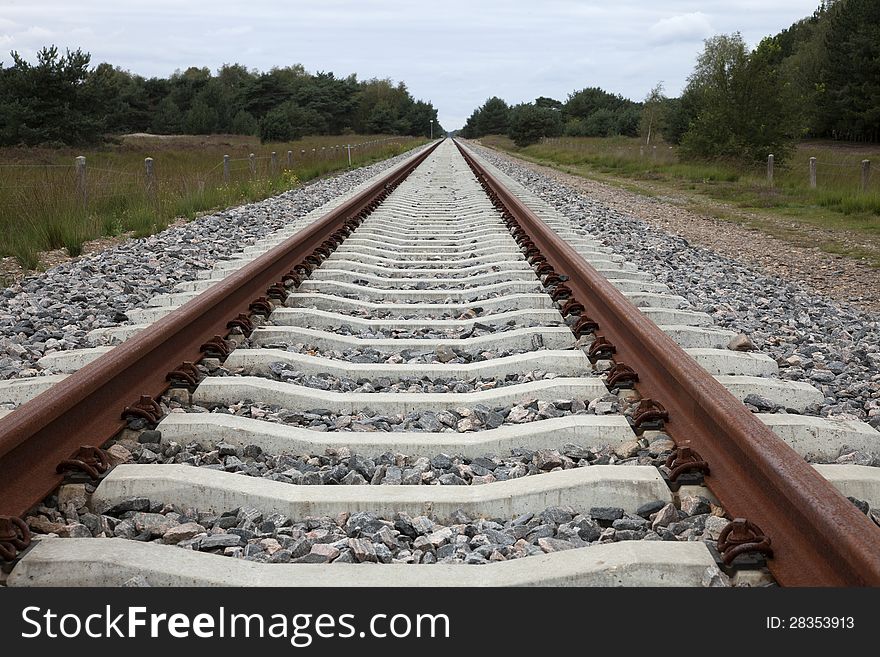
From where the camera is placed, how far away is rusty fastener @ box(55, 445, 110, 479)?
233 cm

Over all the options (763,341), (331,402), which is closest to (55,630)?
(331,402)

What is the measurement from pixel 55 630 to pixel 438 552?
2.86ft

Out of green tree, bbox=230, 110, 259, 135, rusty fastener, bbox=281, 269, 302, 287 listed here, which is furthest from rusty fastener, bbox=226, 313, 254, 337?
green tree, bbox=230, 110, 259, 135

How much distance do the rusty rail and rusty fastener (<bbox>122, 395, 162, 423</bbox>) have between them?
5.54 feet

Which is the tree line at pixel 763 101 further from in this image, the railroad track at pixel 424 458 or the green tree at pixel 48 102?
the green tree at pixel 48 102

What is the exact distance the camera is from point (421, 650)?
1491mm

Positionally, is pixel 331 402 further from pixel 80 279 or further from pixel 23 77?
pixel 23 77

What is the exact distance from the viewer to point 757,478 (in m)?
2.07

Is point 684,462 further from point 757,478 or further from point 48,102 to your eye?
point 48,102

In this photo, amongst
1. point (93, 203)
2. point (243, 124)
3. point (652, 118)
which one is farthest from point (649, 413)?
point (243, 124)

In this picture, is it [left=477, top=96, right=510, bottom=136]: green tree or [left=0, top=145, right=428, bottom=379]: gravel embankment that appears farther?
[left=477, top=96, right=510, bottom=136]: green tree

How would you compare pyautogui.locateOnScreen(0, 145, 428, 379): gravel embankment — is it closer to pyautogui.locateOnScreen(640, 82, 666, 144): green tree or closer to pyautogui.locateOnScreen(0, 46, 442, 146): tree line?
pyautogui.locateOnScreen(0, 46, 442, 146): tree line

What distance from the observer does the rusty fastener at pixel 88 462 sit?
2.33 m

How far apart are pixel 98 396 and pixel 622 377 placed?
187cm
